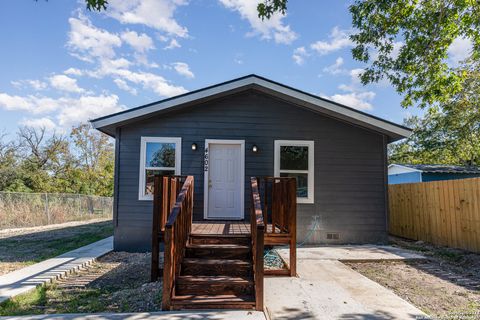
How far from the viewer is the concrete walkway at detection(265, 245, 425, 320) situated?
3.28m

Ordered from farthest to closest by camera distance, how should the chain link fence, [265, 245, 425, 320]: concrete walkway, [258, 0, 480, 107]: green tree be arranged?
the chain link fence
[258, 0, 480, 107]: green tree
[265, 245, 425, 320]: concrete walkway

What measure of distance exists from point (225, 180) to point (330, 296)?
3.89 metres

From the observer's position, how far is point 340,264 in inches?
217

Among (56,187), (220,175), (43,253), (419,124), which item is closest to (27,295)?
(43,253)

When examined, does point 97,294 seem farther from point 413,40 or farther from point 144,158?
point 413,40

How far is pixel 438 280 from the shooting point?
4.71m

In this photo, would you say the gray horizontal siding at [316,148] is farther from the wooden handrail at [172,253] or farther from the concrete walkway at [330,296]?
the wooden handrail at [172,253]

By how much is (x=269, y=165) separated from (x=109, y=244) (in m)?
4.31

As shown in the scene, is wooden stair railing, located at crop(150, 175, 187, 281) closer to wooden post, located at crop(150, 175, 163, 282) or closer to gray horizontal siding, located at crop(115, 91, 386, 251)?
wooden post, located at crop(150, 175, 163, 282)

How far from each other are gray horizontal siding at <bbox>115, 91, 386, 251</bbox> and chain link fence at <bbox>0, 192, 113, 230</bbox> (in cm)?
779

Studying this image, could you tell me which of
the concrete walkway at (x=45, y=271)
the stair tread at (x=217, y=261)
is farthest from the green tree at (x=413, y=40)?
the concrete walkway at (x=45, y=271)

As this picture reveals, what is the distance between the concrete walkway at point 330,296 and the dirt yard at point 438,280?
10.9 inches

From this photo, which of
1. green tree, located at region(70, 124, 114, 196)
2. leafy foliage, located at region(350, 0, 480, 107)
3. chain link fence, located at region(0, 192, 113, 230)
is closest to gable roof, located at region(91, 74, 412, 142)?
leafy foliage, located at region(350, 0, 480, 107)

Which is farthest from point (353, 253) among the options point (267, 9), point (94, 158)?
point (94, 158)
